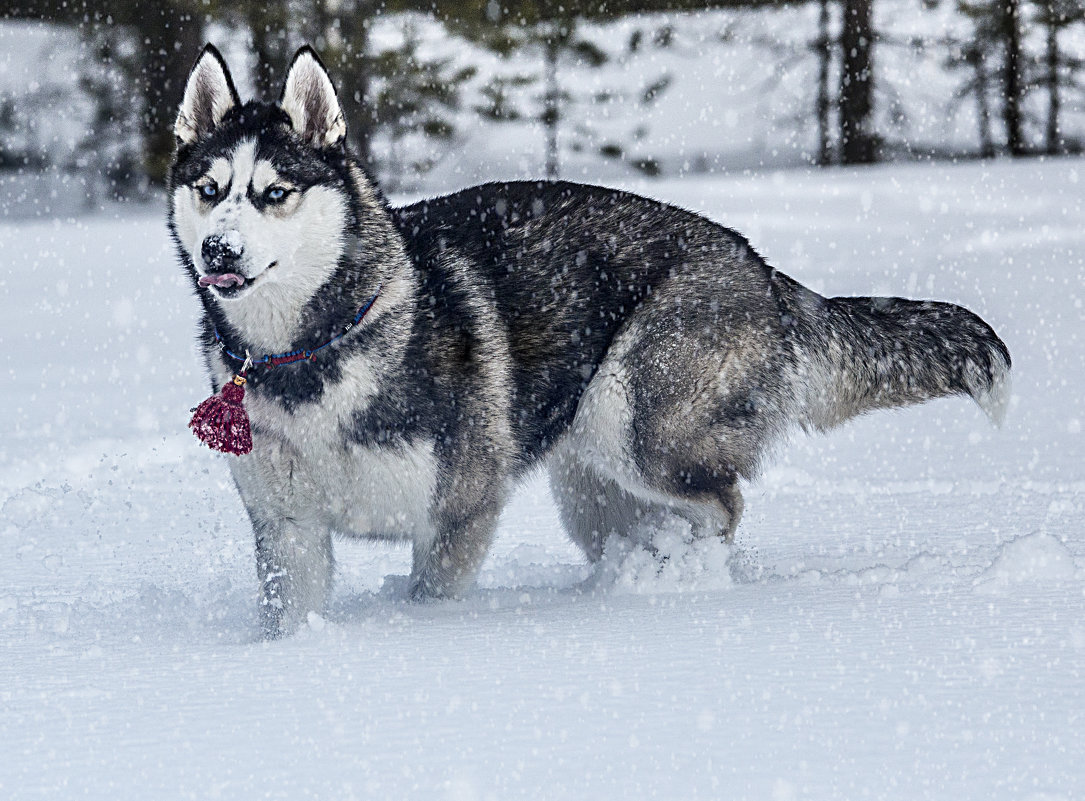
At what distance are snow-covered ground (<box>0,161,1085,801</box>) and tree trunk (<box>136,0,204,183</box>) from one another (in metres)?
6.87

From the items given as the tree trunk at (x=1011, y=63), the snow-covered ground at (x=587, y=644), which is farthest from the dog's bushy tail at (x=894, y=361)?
the tree trunk at (x=1011, y=63)

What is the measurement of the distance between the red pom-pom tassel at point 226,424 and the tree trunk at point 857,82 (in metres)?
11.3

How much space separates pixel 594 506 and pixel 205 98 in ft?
6.04

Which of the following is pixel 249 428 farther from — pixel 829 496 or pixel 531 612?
pixel 829 496

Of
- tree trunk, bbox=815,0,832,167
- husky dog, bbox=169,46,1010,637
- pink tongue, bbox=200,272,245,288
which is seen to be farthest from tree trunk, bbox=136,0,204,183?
pink tongue, bbox=200,272,245,288

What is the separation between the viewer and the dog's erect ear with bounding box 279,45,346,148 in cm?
344

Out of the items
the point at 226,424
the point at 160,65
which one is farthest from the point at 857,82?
the point at 226,424

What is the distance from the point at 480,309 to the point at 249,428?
79cm

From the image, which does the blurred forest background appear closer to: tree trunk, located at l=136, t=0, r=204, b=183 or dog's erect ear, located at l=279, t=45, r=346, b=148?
tree trunk, located at l=136, t=0, r=204, b=183

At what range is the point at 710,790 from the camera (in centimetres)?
210

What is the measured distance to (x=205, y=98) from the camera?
3.50 metres

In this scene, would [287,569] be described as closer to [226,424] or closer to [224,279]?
[226,424]

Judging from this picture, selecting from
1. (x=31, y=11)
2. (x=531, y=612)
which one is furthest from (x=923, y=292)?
(x=31, y=11)

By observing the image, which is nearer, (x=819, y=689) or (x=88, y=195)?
(x=819, y=689)
